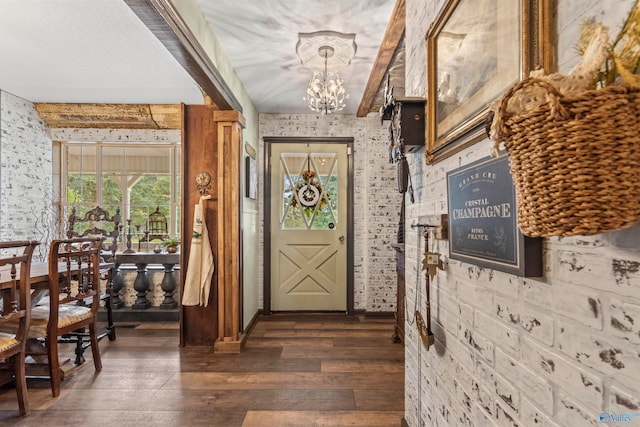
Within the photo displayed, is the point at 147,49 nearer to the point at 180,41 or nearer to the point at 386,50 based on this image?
the point at 180,41

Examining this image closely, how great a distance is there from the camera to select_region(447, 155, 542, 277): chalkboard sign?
2.52ft

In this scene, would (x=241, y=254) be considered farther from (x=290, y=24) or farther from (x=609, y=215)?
(x=609, y=215)

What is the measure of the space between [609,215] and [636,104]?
0.51 feet

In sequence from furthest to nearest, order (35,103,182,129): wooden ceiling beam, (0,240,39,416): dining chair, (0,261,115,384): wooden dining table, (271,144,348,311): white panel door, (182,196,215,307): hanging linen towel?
(271,144,348,311): white panel door < (35,103,182,129): wooden ceiling beam < (182,196,215,307): hanging linen towel < (0,261,115,384): wooden dining table < (0,240,39,416): dining chair

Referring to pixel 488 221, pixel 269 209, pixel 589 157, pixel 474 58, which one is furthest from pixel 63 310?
pixel 589 157

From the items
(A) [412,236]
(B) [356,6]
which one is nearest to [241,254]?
(A) [412,236]

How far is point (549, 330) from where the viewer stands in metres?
0.72

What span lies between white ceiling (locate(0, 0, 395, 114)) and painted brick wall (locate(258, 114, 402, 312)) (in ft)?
0.75

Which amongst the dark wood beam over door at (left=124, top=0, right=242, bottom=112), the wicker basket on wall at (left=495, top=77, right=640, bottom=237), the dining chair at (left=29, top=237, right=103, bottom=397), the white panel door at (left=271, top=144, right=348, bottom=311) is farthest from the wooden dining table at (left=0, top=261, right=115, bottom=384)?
the wicker basket on wall at (left=495, top=77, right=640, bottom=237)

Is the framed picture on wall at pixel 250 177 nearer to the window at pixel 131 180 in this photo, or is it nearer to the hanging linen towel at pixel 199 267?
the hanging linen towel at pixel 199 267

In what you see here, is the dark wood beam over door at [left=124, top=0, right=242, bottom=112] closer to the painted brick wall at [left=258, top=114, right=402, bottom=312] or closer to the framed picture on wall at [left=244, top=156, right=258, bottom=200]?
the framed picture on wall at [left=244, top=156, right=258, bottom=200]

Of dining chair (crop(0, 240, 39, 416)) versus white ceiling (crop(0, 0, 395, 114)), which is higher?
white ceiling (crop(0, 0, 395, 114))

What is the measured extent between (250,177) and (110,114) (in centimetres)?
206

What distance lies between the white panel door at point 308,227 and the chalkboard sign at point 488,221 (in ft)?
10.2
